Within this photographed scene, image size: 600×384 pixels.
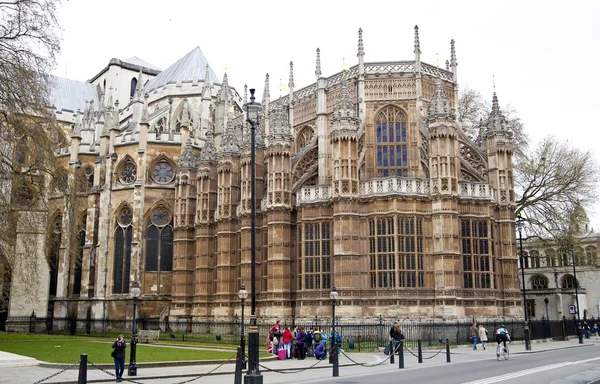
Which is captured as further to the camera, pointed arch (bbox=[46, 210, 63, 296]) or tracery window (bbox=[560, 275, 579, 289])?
tracery window (bbox=[560, 275, 579, 289])

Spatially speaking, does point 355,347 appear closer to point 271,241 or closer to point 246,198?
point 271,241

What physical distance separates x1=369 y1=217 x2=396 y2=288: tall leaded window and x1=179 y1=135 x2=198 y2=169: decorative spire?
17.6 m

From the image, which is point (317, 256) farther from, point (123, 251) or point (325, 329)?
point (123, 251)

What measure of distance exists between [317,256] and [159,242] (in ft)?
57.3

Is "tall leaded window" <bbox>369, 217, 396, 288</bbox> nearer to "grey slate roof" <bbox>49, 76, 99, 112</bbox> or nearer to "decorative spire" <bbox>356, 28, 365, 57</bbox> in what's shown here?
"decorative spire" <bbox>356, 28, 365, 57</bbox>

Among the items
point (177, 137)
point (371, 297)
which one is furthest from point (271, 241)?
point (177, 137)

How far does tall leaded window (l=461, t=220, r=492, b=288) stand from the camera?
3225 cm

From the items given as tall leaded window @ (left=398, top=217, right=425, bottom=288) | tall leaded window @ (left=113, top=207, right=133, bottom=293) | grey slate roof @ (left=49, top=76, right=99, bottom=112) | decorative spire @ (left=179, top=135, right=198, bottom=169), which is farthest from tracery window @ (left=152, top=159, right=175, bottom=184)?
tall leaded window @ (left=398, top=217, right=425, bottom=288)

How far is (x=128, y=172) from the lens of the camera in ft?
157

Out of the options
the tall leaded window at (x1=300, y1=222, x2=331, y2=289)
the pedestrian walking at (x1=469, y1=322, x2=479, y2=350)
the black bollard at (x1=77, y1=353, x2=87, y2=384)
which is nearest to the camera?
the black bollard at (x1=77, y1=353, x2=87, y2=384)

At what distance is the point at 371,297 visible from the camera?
31531 mm

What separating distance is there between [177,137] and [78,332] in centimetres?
1663

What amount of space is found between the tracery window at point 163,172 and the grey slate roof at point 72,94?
2098 centimetres

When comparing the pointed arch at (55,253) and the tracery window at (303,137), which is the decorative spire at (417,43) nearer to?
the tracery window at (303,137)
